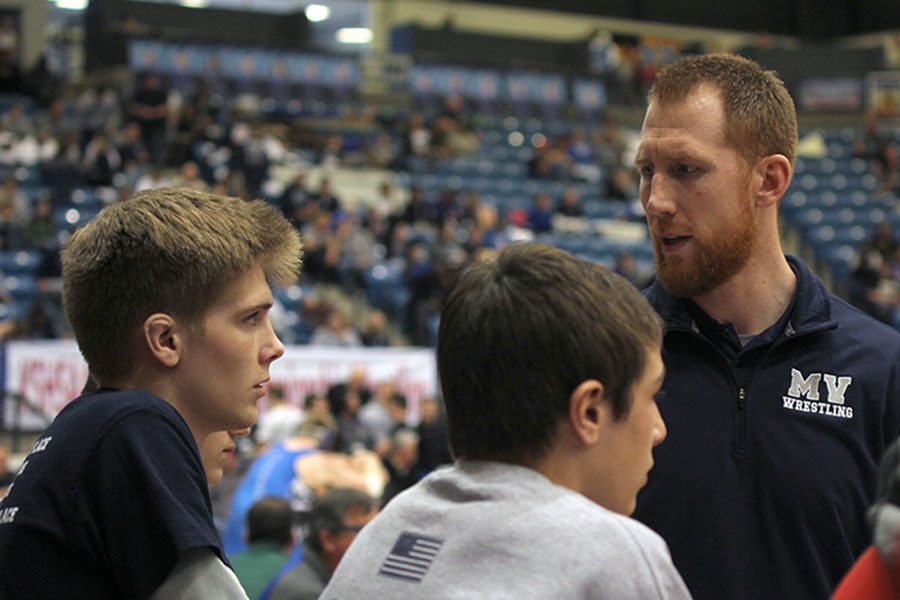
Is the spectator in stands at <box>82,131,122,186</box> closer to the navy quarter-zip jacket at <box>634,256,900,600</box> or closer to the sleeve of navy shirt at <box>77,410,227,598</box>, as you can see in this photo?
the navy quarter-zip jacket at <box>634,256,900,600</box>

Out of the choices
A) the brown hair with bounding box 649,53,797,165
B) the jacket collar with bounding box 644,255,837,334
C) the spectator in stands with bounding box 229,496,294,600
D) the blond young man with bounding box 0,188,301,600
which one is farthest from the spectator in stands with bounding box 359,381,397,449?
the blond young man with bounding box 0,188,301,600

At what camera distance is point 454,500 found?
155cm

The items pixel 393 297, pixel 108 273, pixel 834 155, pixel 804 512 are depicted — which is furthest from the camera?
pixel 834 155

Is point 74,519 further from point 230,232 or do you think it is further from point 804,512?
point 804,512

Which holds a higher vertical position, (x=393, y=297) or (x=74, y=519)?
(x=74, y=519)

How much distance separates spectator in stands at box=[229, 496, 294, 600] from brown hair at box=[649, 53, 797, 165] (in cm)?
353

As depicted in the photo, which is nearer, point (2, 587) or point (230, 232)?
point (2, 587)

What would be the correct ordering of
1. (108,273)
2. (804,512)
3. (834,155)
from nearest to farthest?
(108,273) < (804,512) < (834,155)

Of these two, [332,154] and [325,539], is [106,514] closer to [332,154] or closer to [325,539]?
[325,539]

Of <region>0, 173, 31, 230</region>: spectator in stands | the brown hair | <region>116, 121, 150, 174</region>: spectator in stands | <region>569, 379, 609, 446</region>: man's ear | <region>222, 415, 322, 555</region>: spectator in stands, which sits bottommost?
<region>222, 415, 322, 555</region>: spectator in stands

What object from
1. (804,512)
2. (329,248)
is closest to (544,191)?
(329,248)

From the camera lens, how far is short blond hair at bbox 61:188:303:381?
2027mm

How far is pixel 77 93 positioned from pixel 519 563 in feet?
72.1

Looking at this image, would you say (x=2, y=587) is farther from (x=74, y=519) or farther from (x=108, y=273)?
(x=108, y=273)
